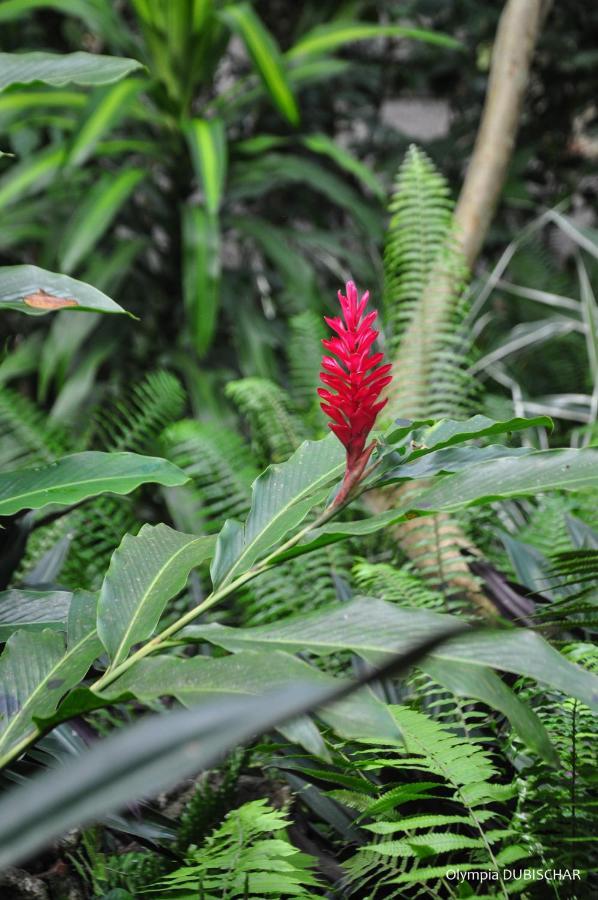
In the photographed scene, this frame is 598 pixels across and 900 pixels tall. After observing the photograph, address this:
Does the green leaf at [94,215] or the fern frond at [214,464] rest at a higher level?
the green leaf at [94,215]

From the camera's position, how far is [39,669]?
556mm

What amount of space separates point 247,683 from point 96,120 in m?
1.64

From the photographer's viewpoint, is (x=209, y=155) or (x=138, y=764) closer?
(x=138, y=764)

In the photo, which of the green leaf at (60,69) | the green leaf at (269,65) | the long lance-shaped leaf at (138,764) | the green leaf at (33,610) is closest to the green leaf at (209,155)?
the green leaf at (269,65)

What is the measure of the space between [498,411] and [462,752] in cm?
102

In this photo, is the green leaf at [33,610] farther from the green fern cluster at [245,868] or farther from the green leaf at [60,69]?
the green leaf at [60,69]

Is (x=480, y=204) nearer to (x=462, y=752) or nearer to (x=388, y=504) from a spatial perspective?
(x=388, y=504)

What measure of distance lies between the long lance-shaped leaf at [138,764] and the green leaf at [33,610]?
370mm

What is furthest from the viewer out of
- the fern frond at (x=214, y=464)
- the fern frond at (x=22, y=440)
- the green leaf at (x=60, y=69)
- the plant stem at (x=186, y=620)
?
the fern frond at (x=22, y=440)

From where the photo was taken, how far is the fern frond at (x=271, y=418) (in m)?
1.25

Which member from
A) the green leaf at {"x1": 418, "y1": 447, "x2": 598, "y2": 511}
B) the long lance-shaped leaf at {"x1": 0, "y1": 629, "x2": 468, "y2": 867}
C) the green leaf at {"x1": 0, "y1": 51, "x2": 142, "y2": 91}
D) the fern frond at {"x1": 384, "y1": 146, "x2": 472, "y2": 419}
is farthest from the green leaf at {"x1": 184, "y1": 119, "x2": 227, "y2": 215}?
the long lance-shaped leaf at {"x1": 0, "y1": 629, "x2": 468, "y2": 867}

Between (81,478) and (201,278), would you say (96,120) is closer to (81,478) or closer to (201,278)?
(201,278)

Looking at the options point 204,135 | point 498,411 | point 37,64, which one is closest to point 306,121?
point 204,135

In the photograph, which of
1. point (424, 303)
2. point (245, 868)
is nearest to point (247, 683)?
point (245, 868)
